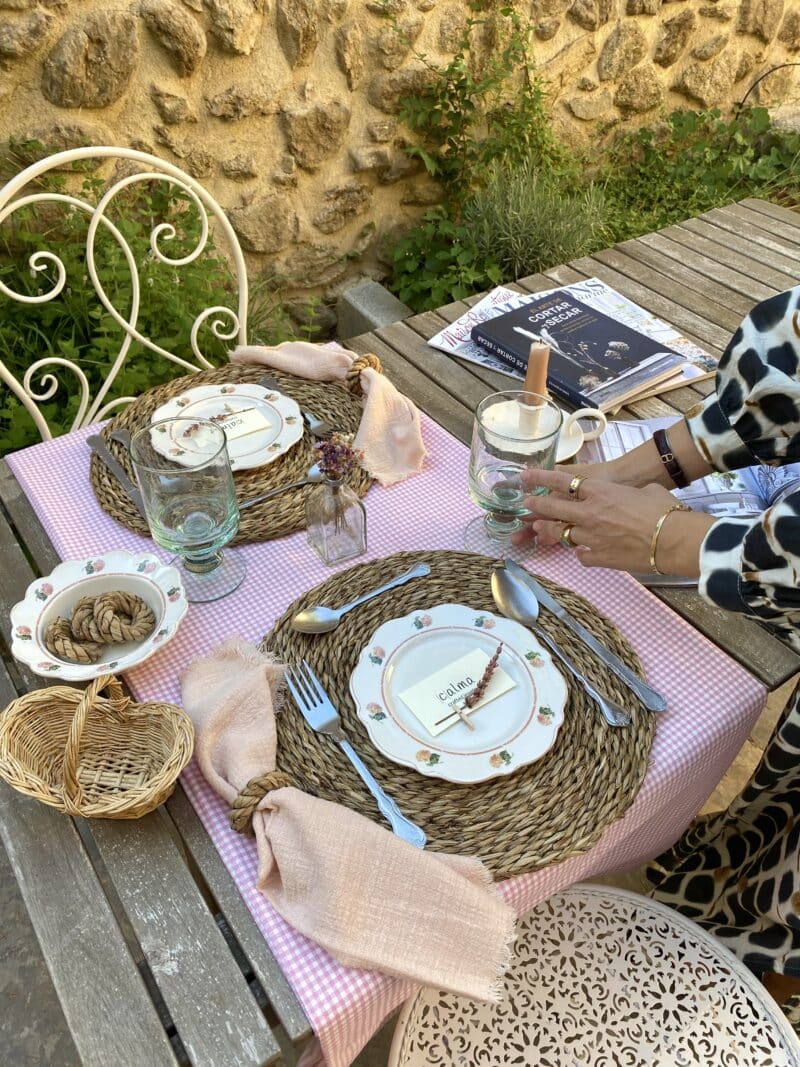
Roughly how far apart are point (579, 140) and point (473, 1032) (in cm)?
348

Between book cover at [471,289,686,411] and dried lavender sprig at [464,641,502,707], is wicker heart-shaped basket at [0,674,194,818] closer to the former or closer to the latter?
dried lavender sprig at [464,641,502,707]

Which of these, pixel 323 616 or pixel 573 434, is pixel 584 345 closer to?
pixel 573 434

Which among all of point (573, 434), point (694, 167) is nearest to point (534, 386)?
point (573, 434)

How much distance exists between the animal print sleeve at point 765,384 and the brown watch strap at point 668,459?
81mm

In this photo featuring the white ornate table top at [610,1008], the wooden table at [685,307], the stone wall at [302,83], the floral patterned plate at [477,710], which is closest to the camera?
the floral patterned plate at [477,710]

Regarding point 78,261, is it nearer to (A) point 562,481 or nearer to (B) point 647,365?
(B) point 647,365

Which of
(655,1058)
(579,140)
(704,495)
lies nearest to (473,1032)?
(655,1058)

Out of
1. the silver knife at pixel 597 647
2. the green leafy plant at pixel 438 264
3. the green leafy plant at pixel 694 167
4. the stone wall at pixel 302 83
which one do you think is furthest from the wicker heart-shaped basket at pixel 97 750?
the green leafy plant at pixel 694 167

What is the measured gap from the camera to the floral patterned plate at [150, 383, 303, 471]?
1.20m

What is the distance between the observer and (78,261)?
2.31m

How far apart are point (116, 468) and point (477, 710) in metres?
0.70

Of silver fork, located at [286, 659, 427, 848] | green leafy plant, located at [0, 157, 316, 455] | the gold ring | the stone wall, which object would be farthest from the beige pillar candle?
the stone wall

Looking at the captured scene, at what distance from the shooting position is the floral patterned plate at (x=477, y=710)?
85 cm

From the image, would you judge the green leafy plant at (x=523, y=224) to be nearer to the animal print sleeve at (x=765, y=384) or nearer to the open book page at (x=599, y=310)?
the open book page at (x=599, y=310)
